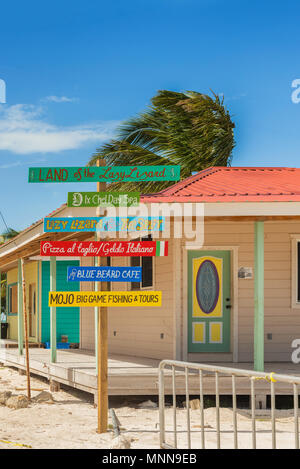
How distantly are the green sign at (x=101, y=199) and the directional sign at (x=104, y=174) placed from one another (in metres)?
0.17

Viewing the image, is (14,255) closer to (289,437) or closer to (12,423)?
(12,423)

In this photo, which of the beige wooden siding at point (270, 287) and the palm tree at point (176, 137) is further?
the palm tree at point (176, 137)

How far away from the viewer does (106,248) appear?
7.89 metres

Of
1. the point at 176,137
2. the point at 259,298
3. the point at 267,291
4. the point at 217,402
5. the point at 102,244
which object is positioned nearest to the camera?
the point at 217,402

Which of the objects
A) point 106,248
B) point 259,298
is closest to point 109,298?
point 106,248

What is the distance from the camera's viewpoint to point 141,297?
7801 millimetres

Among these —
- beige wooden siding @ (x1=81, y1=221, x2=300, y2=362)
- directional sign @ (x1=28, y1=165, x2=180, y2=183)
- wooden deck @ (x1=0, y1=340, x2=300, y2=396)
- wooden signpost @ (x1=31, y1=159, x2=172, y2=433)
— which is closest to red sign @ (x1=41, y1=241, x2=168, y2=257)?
wooden signpost @ (x1=31, y1=159, x2=172, y2=433)

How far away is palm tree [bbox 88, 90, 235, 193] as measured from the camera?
22375 millimetres

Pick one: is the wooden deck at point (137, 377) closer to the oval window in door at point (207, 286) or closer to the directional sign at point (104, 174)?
the oval window in door at point (207, 286)

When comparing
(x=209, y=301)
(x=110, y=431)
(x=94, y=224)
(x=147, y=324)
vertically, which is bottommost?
(x=110, y=431)

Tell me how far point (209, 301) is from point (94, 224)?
4.89 meters

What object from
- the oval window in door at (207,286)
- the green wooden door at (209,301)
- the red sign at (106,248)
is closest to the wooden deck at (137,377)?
the green wooden door at (209,301)

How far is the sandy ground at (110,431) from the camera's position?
24.2 feet

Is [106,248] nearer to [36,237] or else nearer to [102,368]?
[102,368]
